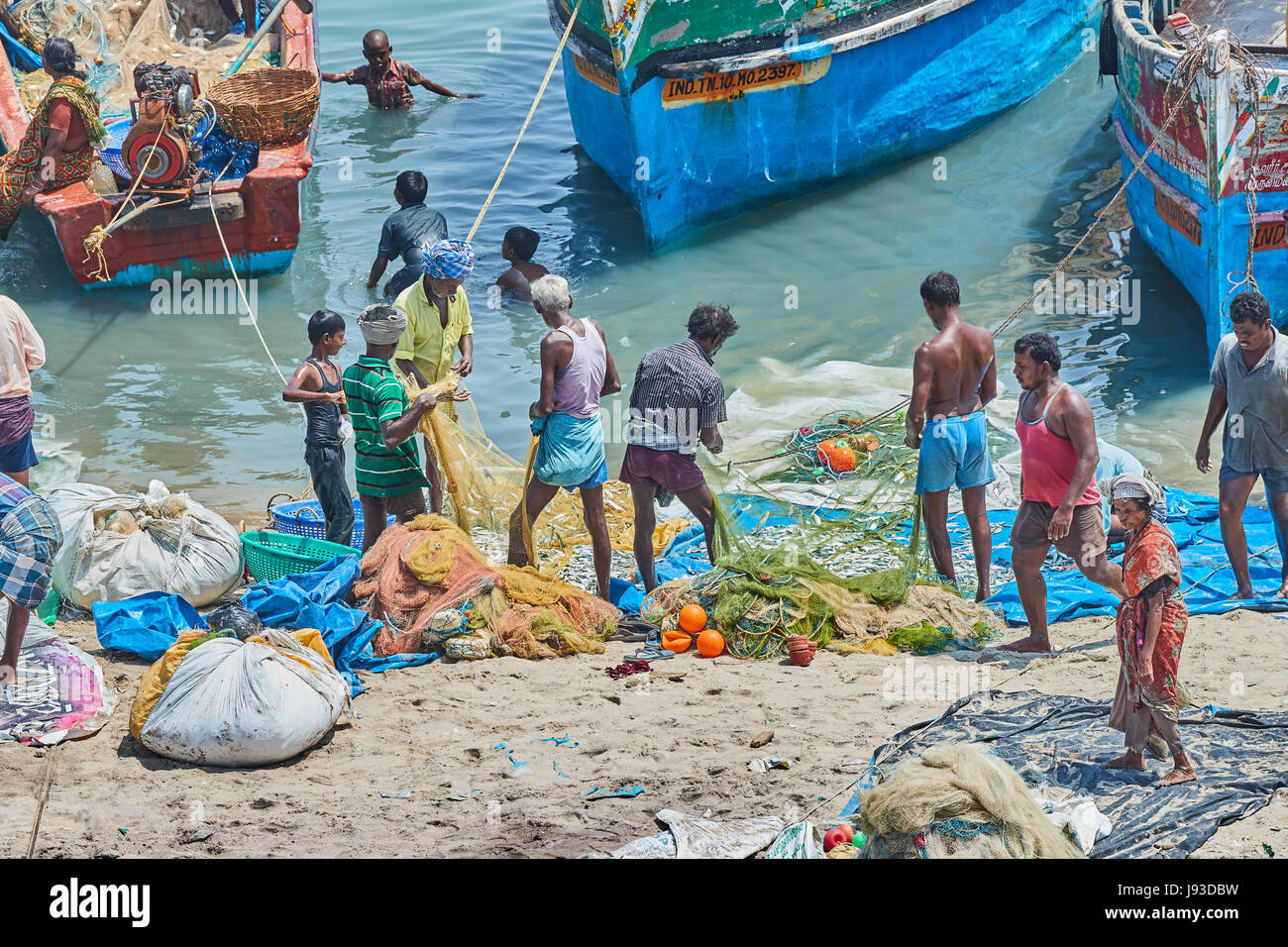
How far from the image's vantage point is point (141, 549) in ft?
23.2

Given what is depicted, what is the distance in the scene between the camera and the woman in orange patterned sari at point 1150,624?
16.1ft

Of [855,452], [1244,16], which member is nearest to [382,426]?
[855,452]

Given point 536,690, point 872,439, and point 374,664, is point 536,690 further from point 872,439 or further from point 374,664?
point 872,439

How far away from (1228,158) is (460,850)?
7.27 m

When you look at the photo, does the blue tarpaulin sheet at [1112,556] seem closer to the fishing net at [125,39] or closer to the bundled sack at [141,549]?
the bundled sack at [141,549]

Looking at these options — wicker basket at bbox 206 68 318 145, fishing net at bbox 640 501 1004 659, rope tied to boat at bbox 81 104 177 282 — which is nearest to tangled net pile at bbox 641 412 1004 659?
fishing net at bbox 640 501 1004 659

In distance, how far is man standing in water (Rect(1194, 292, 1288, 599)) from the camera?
6730 millimetres

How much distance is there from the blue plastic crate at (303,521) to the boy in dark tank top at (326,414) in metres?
0.32

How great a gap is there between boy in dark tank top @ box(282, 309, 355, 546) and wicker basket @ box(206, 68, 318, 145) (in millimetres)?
5442

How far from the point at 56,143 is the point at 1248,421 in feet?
30.7

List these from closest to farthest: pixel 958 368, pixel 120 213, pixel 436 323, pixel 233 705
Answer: pixel 233 705 → pixel 958 368 → pixel 436 323 → pixel 120 213

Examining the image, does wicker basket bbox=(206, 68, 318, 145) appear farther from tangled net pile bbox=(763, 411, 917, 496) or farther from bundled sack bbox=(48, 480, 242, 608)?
tangled net pile bbox=(763, 411, 917, 496)

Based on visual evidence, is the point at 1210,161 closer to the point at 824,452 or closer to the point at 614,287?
the point at 824,452

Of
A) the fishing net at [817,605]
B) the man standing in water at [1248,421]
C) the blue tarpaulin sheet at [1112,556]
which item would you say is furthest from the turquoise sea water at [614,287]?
the fishing net at [817,605]
